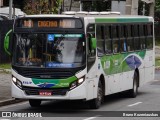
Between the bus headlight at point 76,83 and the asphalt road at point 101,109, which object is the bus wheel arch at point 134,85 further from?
the bus headlight at point 76,83

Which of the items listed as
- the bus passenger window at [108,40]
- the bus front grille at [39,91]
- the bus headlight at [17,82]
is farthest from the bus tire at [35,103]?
the bus passenger window at [108,40]

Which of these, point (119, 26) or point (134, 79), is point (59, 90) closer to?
point (119, 26)

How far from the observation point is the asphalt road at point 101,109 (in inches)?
618

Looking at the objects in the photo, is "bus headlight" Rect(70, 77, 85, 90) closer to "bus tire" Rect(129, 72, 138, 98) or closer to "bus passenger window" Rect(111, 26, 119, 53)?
"bus passenger window" Rect(111, 26, 119, 53)

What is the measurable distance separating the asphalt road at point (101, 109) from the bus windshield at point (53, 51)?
132cm

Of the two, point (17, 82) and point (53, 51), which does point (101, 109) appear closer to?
point (53, 51)

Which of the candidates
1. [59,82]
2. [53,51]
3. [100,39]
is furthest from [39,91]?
[100,39]

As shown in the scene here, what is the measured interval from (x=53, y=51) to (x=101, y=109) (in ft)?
7.55

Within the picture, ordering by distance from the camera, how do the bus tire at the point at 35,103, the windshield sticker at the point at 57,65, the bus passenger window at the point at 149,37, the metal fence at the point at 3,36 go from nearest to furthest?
1. the windshield sticker at the point at 57,65
2. the bus tire at the point at 35,103
3. the bus passenger window at the point at 149,37
4. the metal fence at the point at 3,36

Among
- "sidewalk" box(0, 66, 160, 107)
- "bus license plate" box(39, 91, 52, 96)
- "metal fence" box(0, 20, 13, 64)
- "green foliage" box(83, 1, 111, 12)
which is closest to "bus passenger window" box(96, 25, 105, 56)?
"bus license plate" box(39, 91, 52, 96)

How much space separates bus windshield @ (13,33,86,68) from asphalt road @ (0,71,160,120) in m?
1.32

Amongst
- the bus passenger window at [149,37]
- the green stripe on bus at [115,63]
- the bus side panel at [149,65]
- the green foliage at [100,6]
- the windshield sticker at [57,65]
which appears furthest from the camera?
the green foliage at [100,6]

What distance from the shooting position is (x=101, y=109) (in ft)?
57.1

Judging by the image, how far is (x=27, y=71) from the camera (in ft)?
53.9
